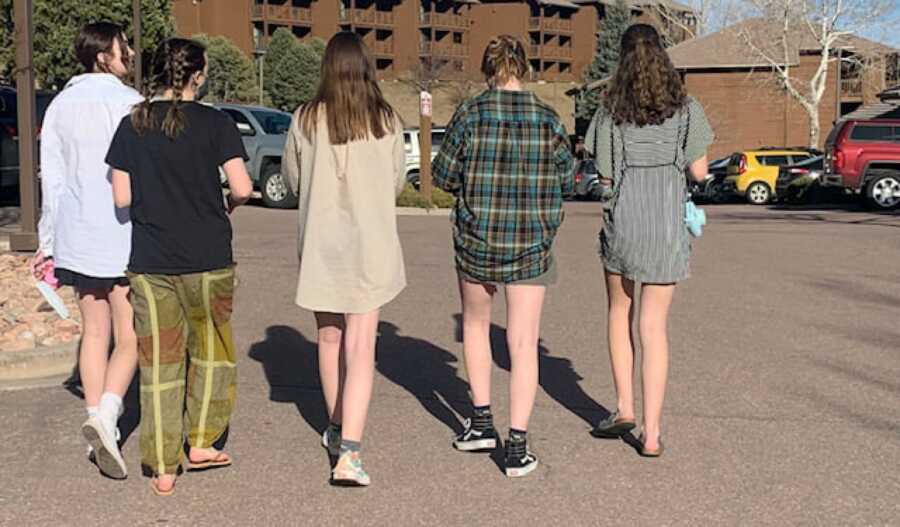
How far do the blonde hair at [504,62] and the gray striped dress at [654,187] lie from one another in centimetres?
54

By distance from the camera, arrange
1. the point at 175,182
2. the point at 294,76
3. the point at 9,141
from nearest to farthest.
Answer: the point at 175,182 < the point at 9,141 < the point at 294,76

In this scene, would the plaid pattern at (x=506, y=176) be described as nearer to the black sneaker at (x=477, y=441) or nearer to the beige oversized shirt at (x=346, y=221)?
the beige oversized shirt at (x=346, y=221)

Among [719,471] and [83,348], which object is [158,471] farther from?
[719,471]

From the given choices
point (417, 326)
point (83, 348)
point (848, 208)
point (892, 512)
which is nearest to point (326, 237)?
point (83, 348)

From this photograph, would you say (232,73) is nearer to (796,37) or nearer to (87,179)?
(796,37)

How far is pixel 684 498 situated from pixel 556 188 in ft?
4.78

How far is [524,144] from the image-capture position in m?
5.52

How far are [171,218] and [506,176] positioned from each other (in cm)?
145

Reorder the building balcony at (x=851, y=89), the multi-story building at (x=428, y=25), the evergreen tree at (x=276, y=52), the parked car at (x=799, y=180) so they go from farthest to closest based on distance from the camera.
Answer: the multi-story building at (x=428, y=25), the evergreen tree at (x=276, y=52), the building balcony at (x=851, y=89), the parked car at (x=799, y=180)

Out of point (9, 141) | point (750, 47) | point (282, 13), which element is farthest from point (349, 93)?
point (282, 13)

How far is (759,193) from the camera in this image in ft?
104

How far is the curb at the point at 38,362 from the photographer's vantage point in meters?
7.39

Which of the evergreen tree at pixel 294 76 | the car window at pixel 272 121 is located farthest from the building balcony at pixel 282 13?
the car window at pixel 272 121

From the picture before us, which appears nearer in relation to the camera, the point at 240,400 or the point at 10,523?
the point at 10,523
